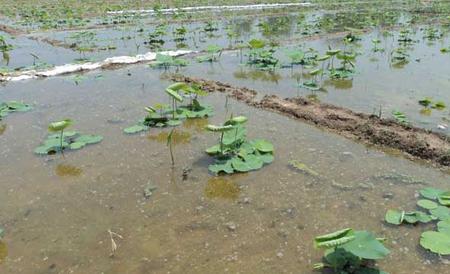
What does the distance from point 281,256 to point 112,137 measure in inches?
165

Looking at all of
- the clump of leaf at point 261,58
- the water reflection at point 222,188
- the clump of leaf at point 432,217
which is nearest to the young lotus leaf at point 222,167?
the water reflection at point 222,188

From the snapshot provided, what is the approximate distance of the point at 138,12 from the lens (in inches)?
965

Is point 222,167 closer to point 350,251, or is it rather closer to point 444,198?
point 350,251

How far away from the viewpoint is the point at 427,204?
5.00 metres

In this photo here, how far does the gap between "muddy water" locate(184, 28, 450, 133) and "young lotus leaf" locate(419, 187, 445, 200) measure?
240 cm

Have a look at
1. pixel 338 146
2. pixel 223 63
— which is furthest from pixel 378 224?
pixel 223 63

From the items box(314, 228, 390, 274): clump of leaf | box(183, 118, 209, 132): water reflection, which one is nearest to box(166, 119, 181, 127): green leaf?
box(183, 118, 209, 132): water reflection

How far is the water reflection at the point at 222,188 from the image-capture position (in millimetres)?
5504

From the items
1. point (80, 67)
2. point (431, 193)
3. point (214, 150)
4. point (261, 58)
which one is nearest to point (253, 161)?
point (214, 150)

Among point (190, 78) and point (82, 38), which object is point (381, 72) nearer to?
point (190, 78)

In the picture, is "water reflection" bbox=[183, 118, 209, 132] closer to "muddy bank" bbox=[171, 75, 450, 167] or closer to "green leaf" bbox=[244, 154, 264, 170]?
"muddy bank" bbox=[171, 75, 450, 167]

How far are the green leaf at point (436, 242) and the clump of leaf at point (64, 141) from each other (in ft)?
17.6

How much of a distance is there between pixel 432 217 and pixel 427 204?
0.86ft

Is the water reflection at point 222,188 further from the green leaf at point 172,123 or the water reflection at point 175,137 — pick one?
the green leaf at point 172,123
